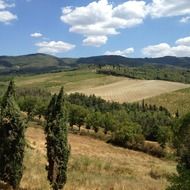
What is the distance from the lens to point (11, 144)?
25844 mm

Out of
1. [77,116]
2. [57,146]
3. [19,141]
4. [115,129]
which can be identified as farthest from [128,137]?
[19,141]

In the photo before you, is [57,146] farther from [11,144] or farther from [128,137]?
[128,137]

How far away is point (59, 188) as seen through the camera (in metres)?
27.5

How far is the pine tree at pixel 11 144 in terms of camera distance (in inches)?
1008

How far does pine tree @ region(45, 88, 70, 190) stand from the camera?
2741cm

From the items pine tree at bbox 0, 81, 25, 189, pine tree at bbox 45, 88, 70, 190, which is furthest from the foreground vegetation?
pine tree at bbox 0, 81, 25, 189

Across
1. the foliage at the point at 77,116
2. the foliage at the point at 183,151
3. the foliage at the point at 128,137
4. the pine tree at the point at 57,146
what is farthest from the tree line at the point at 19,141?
the foliage at the point at 77,116

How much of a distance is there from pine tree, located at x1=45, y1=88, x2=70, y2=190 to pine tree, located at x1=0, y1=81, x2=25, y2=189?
2150 millimetres

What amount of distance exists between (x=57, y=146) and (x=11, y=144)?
316cm

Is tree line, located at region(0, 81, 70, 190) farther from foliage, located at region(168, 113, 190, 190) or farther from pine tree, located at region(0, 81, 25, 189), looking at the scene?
foliage, located at region(168, 113, 190, 190)

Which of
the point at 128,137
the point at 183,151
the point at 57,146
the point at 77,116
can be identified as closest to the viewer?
the point at 183,151

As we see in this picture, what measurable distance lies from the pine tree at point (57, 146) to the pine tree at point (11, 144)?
7.05ft

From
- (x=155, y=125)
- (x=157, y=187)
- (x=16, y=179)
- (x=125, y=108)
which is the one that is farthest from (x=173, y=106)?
(x=16, y=179)

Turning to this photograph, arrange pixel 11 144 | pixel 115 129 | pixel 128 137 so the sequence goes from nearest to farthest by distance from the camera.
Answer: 1. pixel 11 144
2. pixel 128 137
3. pixel 115 129
